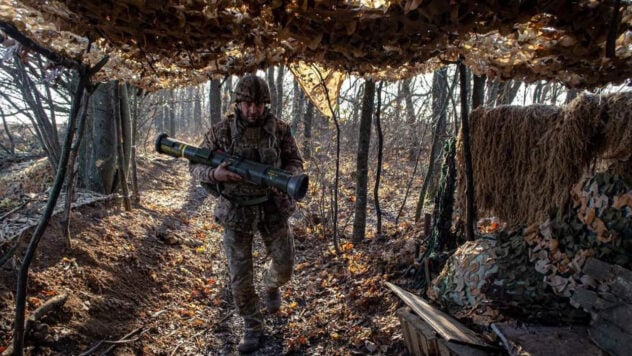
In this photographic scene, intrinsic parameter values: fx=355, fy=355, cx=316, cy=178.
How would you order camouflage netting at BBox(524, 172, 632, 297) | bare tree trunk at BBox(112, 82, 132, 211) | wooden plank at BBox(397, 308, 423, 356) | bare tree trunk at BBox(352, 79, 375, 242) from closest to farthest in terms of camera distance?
1. camouflage netting at BBox(524, 172, 632, 297)
2. wooden plank at BBox(397, 308, 423, 356)
3. bare tree trunk at BBox(352, 79, 375, 242)
4. bare tree trunk at BBox(112, 82, 132, 211)

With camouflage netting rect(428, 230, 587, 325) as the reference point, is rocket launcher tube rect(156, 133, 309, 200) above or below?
above

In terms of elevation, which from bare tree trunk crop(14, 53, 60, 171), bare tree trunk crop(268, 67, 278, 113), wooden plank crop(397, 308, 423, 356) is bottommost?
wooden plank crop(397, 308, 423, 356)

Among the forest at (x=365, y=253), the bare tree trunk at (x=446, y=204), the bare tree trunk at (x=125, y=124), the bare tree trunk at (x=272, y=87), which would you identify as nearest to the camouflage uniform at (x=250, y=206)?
the forest at (x=365, y=253)

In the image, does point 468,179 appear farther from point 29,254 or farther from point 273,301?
point 29,254

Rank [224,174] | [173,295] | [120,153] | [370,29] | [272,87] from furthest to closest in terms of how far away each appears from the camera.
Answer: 1. [272,87]
2. [120,153]
3. [173,295]
4. [224,174]
5. [370,29]

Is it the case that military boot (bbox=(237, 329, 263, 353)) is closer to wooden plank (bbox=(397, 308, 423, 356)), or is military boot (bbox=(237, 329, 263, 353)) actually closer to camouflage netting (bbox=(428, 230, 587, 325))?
wooden plank (bbox=(397, 308, 423, 356))

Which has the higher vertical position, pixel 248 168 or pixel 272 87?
pixel 272 87

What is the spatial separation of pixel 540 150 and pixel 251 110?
2.22 metres

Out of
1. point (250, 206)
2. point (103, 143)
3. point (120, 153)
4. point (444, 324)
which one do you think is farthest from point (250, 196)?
point (103, 143)

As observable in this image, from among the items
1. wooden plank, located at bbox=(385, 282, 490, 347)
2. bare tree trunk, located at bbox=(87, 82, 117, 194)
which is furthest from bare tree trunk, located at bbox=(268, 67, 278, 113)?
wooden plank, located at bbox=(385, 282, 490, 347)

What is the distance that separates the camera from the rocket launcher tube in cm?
232

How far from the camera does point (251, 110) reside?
2.88m

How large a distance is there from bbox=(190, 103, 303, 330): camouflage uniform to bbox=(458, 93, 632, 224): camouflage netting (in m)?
1.60

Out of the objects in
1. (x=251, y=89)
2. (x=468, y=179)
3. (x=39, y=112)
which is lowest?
(x=468, y=179)
